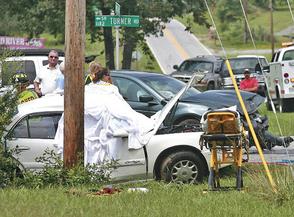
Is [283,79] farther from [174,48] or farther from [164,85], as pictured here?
[174,48]

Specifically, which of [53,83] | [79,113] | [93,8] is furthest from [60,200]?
[93,8]

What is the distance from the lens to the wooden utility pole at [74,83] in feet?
33.0

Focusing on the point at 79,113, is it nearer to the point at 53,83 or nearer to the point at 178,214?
the point at 178,214

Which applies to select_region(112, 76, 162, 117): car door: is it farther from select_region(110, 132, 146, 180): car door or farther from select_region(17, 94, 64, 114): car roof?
select_region(110, 132, 146, 180): car door

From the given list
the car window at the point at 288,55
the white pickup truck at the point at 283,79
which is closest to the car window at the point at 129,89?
the white pickup truck at the point at 283,79

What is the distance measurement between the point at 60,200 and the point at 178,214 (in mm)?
1488

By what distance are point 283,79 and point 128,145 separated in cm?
1545

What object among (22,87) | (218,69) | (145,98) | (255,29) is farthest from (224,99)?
(255,29)

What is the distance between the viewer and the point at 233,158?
9.37m

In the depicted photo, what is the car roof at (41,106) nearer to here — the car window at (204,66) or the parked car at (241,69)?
the parked car at (241,69)

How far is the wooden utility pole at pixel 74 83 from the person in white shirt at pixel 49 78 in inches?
151

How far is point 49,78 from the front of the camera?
1403 centimetres

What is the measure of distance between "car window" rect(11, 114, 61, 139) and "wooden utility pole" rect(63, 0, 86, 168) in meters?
0.93

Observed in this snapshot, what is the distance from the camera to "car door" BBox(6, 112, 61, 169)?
1075 centimetres
